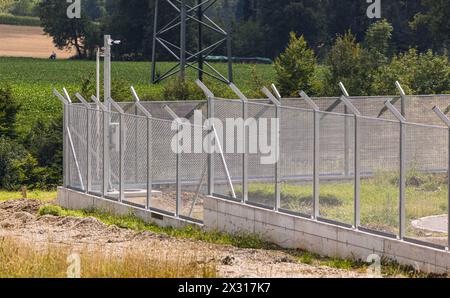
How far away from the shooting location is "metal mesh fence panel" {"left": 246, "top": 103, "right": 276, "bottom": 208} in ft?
68.8

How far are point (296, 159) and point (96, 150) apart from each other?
21.6ft

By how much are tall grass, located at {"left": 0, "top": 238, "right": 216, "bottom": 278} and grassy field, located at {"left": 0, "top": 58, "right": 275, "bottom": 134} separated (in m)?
38.2

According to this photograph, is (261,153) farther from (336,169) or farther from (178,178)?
(178,178)

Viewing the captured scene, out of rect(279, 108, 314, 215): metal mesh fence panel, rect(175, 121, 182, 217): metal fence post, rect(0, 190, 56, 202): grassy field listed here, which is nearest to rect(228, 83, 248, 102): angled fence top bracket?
rect(279, 108, 314, 215): metal mesh fence panel

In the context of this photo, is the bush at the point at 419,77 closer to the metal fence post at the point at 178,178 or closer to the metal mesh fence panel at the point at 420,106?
the metal mesh fence panel at the point at 420,106

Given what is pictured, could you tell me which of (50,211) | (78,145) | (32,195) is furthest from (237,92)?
(32,195)

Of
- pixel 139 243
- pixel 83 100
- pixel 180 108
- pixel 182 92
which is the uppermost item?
pixel 182 92

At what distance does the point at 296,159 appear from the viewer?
20516 mm

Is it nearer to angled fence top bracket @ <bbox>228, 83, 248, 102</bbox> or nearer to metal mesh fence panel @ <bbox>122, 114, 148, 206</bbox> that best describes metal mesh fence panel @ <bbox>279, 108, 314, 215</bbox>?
angled fence top bracket @ <bbox>228, 83, 248, 102</bbox>

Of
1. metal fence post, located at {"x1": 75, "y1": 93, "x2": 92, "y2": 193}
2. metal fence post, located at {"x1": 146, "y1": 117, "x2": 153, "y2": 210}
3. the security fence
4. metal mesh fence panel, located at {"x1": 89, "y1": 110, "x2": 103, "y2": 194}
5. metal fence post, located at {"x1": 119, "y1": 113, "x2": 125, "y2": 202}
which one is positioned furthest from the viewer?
metal fence post, located at {"x1": 75, "y1": 93, "x2": 92, "y2": 193}

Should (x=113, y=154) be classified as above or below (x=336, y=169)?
above
